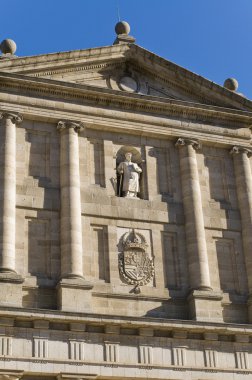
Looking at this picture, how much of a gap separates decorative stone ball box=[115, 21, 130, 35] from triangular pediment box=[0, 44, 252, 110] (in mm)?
983

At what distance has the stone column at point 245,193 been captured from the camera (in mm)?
23153

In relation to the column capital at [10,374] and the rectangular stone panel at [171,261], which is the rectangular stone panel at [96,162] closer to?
the rectangular stone panel at [171,261]

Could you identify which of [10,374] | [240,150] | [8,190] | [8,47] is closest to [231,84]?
[240,150]

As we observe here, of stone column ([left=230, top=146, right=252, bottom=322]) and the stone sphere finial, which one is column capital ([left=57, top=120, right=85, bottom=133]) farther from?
stone column ([left=230, top=146, right=252, bottom=322])

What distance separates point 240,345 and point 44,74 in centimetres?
958

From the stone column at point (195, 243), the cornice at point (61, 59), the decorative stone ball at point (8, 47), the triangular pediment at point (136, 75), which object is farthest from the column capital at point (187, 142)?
the decorative stone ball at point (8, 47)

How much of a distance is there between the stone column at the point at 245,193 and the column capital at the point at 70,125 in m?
4.95

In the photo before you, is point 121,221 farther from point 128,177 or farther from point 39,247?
point 39,247

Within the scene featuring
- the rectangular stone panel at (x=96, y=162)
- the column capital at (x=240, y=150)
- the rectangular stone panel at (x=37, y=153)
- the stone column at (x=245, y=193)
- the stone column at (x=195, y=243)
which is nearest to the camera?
the stone column at (x=195, y=243)

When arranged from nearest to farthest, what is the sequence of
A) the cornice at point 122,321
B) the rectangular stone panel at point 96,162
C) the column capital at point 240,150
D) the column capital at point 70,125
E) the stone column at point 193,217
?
1. the cornice at point 122,321
2. the stone column at point 193,217
3. the column capital at point 70,125
4. the rectangular stone panel at point 96,162
5. the column capital at point 240,150

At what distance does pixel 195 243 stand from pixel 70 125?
4.91m

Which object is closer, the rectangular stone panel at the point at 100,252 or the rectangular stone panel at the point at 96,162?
the rectangular stone panel at the point at 100,252

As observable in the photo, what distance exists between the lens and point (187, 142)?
2406 centimetres

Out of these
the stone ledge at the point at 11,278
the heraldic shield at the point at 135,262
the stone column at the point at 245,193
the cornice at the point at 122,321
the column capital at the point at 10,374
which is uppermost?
the stone column at the point at 245,193
